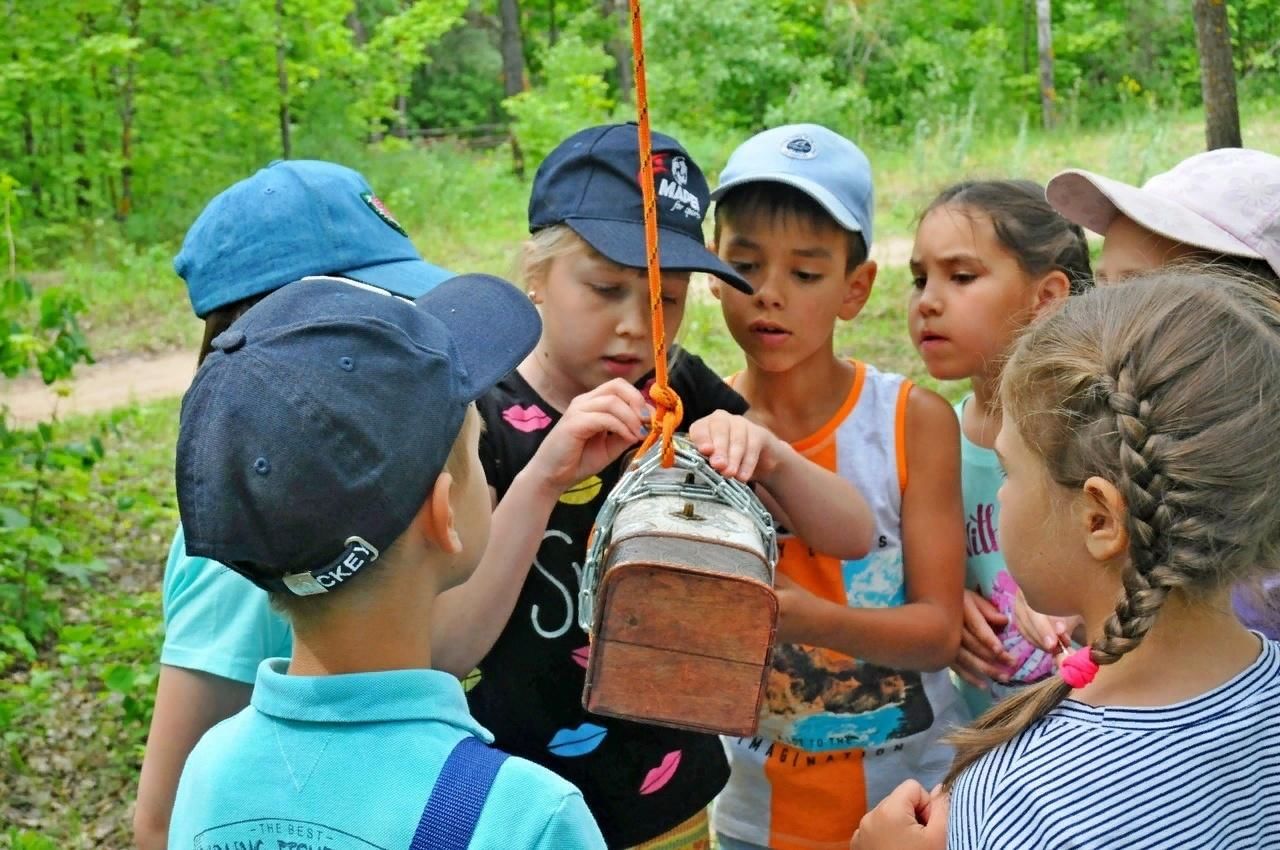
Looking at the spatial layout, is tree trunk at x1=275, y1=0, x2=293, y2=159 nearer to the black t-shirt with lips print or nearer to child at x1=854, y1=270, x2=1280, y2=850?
the black t-shirt with lips print

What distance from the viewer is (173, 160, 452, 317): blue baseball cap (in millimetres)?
1959

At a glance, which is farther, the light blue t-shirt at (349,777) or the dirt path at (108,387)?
the dirt path at (108,387)

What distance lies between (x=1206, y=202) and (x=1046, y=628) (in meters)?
0.79

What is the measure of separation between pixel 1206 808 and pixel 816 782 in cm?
99

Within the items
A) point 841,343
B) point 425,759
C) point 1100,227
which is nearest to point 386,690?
point 425,759

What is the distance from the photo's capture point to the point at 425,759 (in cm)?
137

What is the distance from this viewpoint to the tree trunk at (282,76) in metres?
15.2

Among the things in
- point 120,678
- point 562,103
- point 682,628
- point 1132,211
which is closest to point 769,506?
point 682,628

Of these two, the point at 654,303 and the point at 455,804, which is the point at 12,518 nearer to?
the point at 654,303

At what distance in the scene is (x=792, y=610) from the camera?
6.86ft

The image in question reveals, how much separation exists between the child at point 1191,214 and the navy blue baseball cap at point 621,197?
25.3 inches

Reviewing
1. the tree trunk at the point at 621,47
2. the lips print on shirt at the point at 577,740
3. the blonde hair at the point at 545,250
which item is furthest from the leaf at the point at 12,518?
the tree trunk at the point at 621,47

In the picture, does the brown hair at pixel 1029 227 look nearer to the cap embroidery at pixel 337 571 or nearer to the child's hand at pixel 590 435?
the child's hand at pixel 590 435

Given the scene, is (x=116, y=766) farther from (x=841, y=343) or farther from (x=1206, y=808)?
(x=841, y=343)
